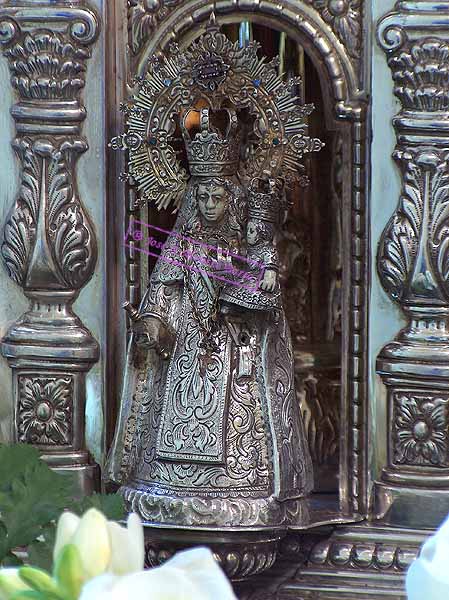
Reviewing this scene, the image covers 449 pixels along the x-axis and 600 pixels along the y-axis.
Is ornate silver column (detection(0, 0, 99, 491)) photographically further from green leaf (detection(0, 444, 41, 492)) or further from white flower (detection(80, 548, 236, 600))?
white flower (detection(80, 548, 236, 600))

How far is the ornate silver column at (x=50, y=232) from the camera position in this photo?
2057 mm

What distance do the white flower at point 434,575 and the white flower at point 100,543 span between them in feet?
0.36

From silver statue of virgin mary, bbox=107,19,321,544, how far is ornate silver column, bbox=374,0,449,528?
0.49ft

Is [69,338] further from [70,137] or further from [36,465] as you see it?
[36,465]

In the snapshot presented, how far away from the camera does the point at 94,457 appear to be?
84.8 inches

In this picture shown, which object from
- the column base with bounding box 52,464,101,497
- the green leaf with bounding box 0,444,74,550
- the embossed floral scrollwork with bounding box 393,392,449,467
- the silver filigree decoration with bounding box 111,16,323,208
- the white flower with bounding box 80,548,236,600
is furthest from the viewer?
the column base with bounding box 52,464,101,497

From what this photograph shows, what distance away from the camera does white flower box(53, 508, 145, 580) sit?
539mm

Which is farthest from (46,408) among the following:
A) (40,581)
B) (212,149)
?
(40,581)

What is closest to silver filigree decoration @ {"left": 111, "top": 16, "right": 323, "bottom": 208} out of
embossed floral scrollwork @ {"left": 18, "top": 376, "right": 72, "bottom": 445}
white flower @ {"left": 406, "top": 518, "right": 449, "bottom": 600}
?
embossed floral scrollwork @ {"left": 18, "top": 376, "right": 72, "bottom": 445}

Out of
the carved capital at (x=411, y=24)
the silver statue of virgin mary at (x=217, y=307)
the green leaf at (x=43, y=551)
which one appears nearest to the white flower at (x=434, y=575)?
the green leaf at (x=43, y=551)

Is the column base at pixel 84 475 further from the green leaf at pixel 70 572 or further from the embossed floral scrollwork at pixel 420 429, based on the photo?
the green leaf at pixel 70 572

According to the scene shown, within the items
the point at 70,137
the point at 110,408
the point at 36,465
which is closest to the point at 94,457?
the point at 110,408

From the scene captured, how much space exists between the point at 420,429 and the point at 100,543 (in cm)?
151

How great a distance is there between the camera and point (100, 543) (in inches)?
21.2
